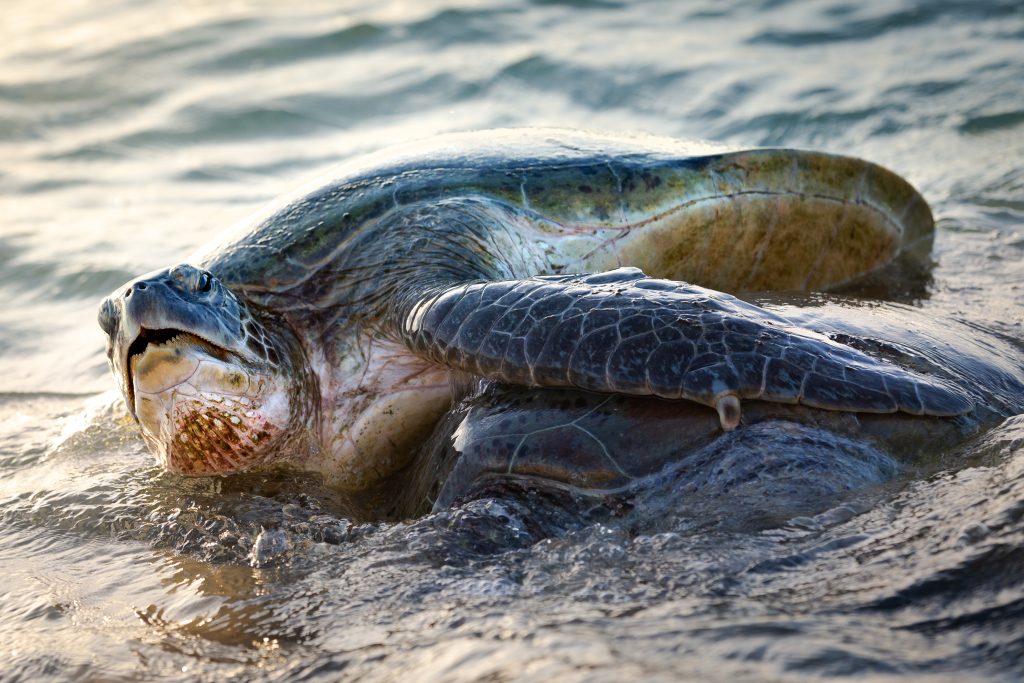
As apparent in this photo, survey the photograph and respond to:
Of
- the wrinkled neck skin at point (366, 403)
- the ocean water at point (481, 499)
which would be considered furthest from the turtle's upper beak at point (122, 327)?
the wrinkled neck skin at point (366, 403)

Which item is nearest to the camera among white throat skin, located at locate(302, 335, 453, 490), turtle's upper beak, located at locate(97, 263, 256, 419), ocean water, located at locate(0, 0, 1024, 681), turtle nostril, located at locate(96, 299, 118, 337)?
ocean water, located at locate(0, 0, 1024, 681)

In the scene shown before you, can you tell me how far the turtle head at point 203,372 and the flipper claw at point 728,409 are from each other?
1.43m

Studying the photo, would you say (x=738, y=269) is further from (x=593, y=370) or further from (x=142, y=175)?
(x=142, y=175)

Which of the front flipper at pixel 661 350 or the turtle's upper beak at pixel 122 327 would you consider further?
the turtle's upper beak at pixel 122 327

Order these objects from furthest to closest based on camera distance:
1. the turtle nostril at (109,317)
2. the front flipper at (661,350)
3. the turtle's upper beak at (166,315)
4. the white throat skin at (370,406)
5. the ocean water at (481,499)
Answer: the white throat skin at (370,406) < the turtle nostril at (109,317) < the turtle's upper beak at (166,315) < the front flipper at (661,350) < the ocean water at (481,499)

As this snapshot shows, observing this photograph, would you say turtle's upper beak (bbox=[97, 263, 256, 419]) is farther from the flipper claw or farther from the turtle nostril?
the flipper claw

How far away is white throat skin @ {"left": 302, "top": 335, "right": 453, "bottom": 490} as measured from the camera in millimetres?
3426

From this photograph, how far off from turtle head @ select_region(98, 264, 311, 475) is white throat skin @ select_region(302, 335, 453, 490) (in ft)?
0.31

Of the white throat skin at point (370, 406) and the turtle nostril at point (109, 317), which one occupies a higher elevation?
the turtle nostril at point (109, 317)

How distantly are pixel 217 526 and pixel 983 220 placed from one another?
394 centimetres

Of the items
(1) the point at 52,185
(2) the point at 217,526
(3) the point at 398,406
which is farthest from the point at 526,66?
(2) the point at 217,526

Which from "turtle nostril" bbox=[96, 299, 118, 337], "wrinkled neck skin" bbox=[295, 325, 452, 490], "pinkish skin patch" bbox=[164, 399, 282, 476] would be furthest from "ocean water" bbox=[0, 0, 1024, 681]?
"turtle nostril" bbox=[96, 299, 118, 337]

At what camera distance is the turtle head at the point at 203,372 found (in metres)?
3.02

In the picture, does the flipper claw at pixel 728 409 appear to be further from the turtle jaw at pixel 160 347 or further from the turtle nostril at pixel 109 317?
the turtle nostril at pixel 109 317
